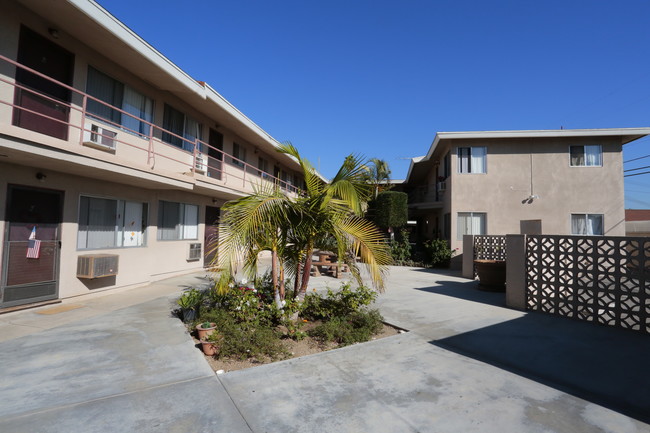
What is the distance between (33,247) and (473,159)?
16857 mm

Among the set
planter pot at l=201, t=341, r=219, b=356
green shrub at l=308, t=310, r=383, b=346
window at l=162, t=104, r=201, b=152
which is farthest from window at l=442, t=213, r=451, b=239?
planter pot at l=201, t=341, r=219, b=356

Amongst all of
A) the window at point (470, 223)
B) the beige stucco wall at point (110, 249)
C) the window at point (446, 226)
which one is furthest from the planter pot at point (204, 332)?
the window at point (446, 226)

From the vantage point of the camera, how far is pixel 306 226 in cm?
572

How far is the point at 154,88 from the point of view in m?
10.3

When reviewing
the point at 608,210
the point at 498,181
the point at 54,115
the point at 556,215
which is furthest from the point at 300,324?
the point at 608,210

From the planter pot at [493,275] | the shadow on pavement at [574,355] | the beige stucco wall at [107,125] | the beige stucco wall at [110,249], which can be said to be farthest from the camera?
the planter pot at [493,275]

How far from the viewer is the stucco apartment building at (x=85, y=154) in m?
6.60

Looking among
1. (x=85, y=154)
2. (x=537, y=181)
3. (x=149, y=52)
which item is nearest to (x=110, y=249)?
(x=85, y=154)

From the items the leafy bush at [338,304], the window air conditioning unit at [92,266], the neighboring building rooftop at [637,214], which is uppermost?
the neighboring building rooftop at [637,214]

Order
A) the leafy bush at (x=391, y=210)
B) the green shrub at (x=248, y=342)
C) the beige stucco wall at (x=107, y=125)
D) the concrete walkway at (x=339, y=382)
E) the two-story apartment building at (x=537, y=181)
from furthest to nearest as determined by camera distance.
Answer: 1. the leafy bush at (x=391, y=210)
2. the two-story apartment building at (x=537, y=181)
3. the beige stucco wall at (x=107, y=125)
4. the green shrub at (x=248, y=342)
5. the concrete walkway at (x=339, y=382)

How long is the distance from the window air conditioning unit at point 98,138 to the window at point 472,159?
14579 mm

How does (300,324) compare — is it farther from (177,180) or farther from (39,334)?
(177,180)

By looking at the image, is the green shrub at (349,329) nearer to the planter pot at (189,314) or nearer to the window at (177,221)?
the planter pot at (189,314)

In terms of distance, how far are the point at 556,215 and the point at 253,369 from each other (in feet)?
55.1
